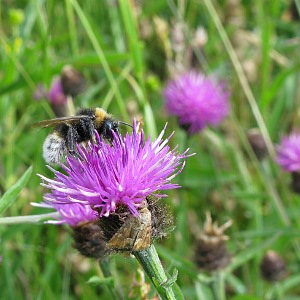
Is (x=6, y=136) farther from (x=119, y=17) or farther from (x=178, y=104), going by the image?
(x=119, y=17)

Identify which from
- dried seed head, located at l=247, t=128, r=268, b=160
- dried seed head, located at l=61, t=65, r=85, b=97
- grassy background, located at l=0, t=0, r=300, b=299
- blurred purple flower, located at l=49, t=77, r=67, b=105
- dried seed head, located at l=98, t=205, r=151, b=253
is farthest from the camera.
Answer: blurred purple flower, located at l=49, t=77, r=67, b=105

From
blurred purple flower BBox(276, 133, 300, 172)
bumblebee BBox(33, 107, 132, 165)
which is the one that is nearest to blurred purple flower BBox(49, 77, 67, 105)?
blurred purple flower BBox(276, 133, 300, 172)

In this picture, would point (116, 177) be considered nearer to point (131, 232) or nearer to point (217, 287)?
point (131, 232)

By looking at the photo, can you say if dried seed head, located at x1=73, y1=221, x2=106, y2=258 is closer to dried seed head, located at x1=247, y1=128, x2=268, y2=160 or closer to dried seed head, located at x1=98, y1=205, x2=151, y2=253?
dried seed head, located at x1=98, y1=205, x2=151, y2=253

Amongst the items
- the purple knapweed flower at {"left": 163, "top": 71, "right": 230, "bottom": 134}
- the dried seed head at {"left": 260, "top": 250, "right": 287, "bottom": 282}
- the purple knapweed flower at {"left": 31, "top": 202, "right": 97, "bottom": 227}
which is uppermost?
the purple knapweed flower at {"left": 31, "top": 202, "right": 97, "bottom": 227}

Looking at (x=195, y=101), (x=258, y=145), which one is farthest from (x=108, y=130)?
(x=258, y=145)

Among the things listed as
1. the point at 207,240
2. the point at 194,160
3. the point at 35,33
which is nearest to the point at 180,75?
the point at 194,160

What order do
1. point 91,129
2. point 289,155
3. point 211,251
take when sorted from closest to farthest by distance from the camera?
1. point 91,129
2. point 211,251
3. point 289,155
